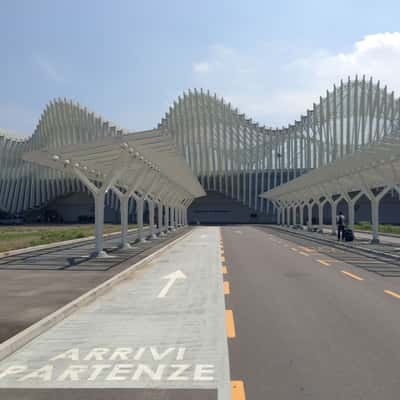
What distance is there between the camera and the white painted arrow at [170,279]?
10.4 meters

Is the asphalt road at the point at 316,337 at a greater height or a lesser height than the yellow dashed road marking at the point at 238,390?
greater

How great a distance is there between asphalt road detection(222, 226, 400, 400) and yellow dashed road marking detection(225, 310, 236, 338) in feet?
0.26

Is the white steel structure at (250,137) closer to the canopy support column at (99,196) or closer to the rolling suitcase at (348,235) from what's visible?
the rolling suitcase at (348,235)

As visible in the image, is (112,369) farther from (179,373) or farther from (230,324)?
(230,324)

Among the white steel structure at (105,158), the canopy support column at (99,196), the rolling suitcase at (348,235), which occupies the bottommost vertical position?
the rolling suitcase at (348,235)

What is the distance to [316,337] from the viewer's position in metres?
6.58

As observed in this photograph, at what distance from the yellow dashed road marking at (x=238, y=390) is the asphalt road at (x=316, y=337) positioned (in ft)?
0.20

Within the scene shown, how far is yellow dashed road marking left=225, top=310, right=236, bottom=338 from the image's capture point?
680 cm

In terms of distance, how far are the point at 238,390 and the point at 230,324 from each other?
2765mm

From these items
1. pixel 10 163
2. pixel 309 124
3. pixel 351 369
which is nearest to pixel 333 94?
pixel 309 124

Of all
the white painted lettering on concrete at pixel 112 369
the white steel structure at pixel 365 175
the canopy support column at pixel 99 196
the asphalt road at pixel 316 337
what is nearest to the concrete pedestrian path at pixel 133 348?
the white painted lettering on concrete at pixel 112 369

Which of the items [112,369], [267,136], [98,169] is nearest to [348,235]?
[98,169]

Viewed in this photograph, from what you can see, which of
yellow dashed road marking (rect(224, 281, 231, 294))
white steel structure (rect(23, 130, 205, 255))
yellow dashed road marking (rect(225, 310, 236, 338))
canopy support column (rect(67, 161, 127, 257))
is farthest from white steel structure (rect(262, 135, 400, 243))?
yellow dashed road marking (rect(225, 310, 236, 338))

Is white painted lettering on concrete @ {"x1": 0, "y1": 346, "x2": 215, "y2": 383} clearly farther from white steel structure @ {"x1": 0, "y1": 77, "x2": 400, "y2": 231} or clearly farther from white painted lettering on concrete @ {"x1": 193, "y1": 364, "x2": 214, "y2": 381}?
white steel structure @ {"x1": 0, "y1": 77, "x2": 400, "y2": 231}
